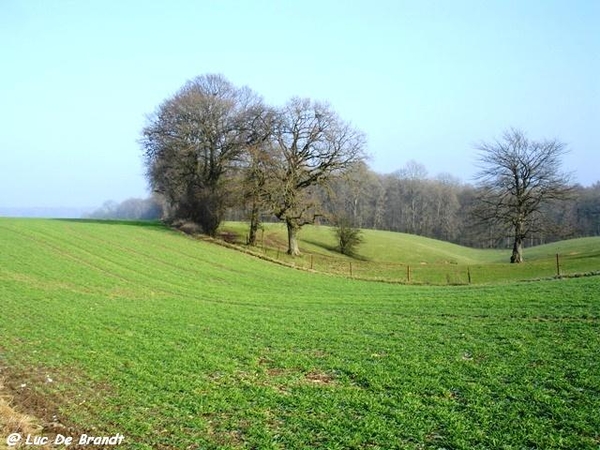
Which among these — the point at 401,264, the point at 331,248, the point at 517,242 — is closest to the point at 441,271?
the point at 401,264

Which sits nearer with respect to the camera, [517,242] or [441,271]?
[441,271]

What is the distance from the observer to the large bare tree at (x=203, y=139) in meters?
49.7

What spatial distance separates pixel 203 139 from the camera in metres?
50.2

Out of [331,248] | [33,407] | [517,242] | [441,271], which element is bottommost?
[441,271]

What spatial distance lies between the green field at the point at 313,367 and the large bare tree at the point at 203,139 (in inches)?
1135

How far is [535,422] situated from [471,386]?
1.69m

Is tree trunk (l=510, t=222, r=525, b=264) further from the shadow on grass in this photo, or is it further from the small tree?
the small tree

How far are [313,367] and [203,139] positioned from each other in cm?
4251

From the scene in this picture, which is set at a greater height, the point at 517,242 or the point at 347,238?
the point at 517,242

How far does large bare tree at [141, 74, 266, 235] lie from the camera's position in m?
49.7

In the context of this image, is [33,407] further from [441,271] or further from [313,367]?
[441,271]

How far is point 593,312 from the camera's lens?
47.4 ft

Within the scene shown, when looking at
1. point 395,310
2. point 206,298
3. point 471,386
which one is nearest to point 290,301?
point 206,298

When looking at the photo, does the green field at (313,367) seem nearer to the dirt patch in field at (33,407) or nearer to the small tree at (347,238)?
the dirt patch in field at (33,407)
